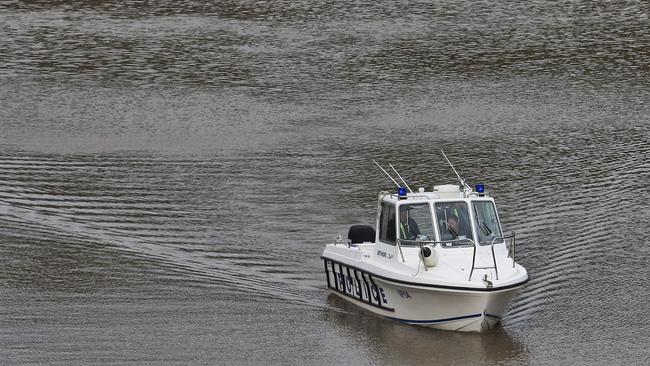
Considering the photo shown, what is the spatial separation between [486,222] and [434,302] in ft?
5.64

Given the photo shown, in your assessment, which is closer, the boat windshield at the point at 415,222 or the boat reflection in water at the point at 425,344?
the boat reflection in water at the point at 425,344

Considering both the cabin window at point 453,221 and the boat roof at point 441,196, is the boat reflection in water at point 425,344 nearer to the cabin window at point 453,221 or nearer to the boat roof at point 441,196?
the cabin window at point 453,221

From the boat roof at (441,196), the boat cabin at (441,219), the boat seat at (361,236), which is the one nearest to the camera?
the boat cabin at (441,219)

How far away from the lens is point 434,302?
1872 cm

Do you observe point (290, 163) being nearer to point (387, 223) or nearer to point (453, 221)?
point (387, 223)

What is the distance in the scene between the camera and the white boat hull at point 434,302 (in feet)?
60.1

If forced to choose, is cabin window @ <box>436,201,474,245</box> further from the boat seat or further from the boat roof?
the boat seat

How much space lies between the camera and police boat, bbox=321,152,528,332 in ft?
60.4

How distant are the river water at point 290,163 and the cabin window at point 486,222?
1329 millimetres

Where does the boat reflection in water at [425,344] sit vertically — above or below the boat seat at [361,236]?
below

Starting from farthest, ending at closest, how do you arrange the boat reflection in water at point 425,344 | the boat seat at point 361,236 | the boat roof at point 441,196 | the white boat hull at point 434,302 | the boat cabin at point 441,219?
1. the boat seat at point 361,236
2. the boat roof at point 441,196
3. the boat cabin at point 441,219
4. the white boat hull at point 434,302
5. the boat reflection in water at point 425,344

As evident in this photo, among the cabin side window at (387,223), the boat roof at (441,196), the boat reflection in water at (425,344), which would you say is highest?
the boat roof at (441,196)

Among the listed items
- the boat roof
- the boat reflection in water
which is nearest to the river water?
the boat reflection in water

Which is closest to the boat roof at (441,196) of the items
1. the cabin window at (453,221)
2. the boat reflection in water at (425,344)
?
the cabin window at (453,221)
